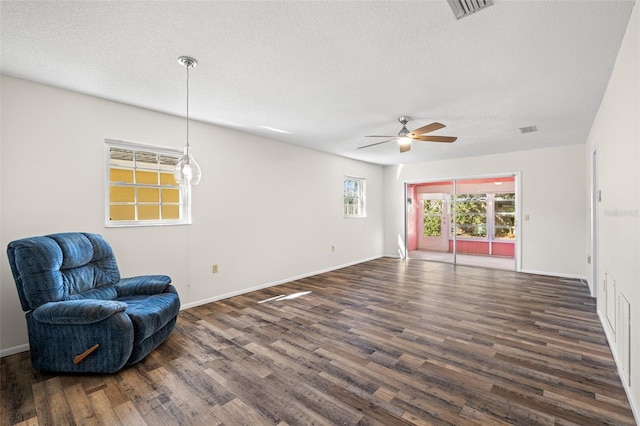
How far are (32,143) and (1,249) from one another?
103cm

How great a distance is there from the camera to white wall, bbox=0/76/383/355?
9.01 feet

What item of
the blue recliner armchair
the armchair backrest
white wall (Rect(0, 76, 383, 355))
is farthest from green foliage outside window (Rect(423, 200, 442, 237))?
the armchair backrest

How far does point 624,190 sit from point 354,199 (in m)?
5.32

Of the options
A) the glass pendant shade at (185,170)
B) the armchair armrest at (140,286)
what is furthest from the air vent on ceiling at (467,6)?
the armchair armrest at (140,286)

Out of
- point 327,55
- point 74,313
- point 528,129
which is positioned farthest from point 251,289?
point 528,129

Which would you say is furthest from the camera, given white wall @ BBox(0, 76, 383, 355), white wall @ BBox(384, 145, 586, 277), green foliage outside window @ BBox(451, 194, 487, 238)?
green foliage outside window @ BBox(451, 194, 487, 238)

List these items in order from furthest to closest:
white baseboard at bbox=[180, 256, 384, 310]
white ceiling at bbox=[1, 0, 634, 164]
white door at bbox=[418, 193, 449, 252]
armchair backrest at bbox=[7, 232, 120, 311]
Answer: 1. white door at bbox=[418, 193, 449, 252]
2. white baseboard at bbox=[180, 256, 384, 310]
3. armchair backrest at bbox=[7, 232, 120, 311]
4. white ceiling at bbox=[1, 0, 634, 164]

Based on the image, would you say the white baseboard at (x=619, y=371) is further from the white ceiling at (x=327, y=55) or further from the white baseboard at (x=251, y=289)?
the white baseboard at (x=251, y=289)

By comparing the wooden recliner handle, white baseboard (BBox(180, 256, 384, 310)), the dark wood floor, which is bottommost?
the dark wood floor

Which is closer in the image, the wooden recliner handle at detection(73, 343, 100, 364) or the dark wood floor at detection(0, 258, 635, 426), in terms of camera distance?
the dark wood floor at detection(0, 258, 635, 426)

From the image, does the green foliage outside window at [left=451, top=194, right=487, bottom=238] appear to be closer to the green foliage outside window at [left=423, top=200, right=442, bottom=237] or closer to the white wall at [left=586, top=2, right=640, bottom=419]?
the green foliage outside window at [left=423, top=200, right=442, bottom=237]

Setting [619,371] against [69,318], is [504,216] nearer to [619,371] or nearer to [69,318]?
[619,371]

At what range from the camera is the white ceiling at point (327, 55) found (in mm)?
1851

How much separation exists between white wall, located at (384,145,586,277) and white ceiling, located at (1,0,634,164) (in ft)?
7.16
